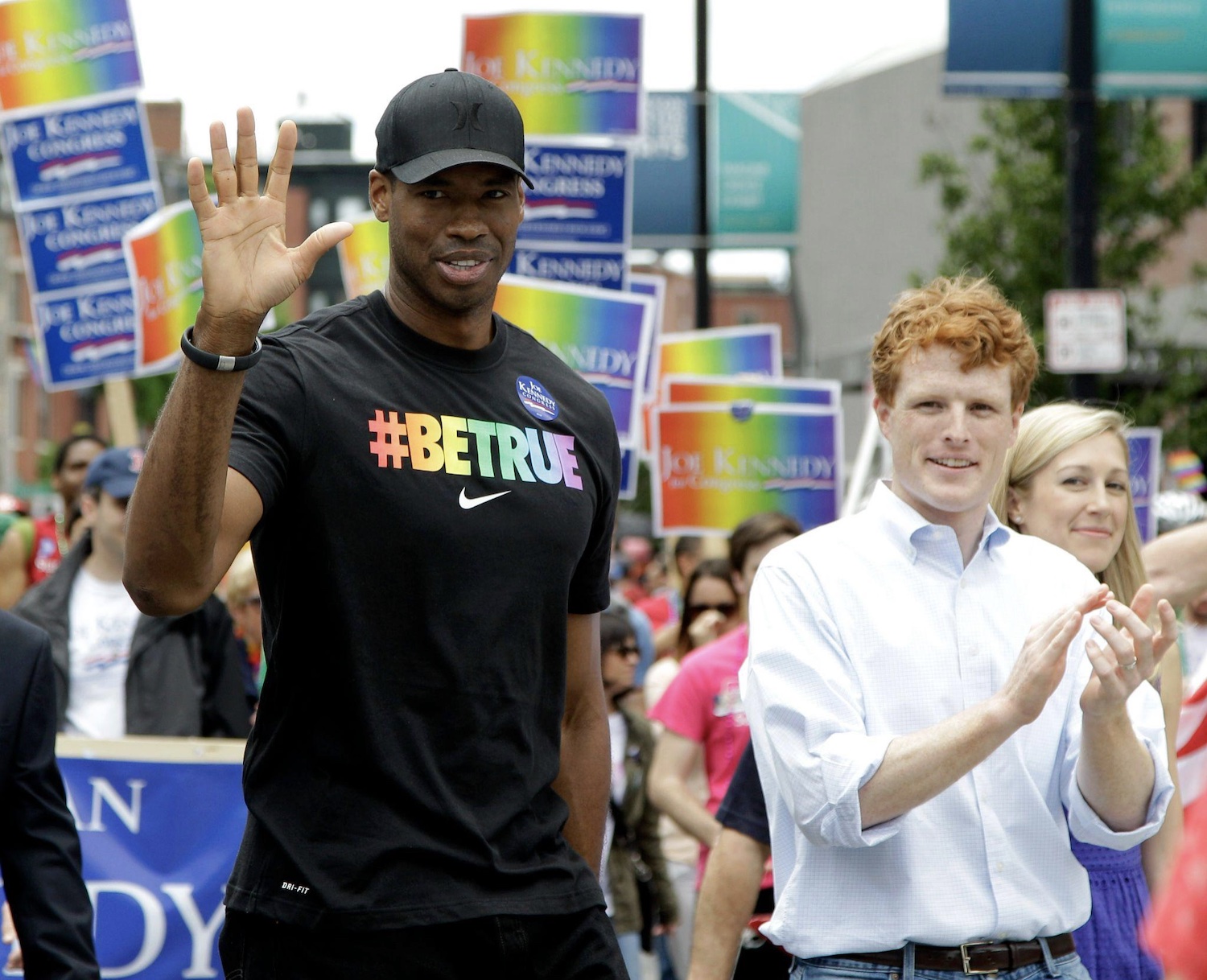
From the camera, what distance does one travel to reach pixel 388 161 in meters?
2.97

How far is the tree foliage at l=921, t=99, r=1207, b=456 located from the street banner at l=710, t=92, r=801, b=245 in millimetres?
3113

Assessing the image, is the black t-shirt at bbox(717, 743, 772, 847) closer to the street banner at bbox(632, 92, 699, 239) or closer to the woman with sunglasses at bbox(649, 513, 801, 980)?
the woman with sunglasses at bbox(649, 513, 801, 980)

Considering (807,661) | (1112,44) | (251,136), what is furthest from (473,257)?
(1112,44)

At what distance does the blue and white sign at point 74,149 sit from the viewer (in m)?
10.8

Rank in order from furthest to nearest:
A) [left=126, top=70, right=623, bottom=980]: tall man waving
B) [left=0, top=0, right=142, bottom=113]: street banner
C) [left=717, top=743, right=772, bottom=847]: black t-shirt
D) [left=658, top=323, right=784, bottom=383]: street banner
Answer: [left=658, top=323, right=784, bottom=383]: street banner, [left=0, top=0, right=142, bottom=113]: street banner, [left=717, top=743, right=772, bottom=847]: black t-shirt, [left=126, top=70, right=623, bottom=980]: tall man waving

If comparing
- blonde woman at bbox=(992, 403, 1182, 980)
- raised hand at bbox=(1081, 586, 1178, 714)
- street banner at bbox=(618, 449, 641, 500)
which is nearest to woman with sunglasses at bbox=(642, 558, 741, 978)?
street banner at bbox=(618, 449, 641, 500)

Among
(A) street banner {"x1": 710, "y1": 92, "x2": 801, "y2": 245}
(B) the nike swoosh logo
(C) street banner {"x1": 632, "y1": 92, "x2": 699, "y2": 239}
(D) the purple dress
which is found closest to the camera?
(B) the nike swoosh logo

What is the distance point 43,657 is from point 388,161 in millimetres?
1134

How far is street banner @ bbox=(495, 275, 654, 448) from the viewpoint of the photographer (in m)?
9.34

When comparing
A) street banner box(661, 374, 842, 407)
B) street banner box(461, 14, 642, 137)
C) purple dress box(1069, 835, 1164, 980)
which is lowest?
purple dress box(1069, 835, 1164, 980)

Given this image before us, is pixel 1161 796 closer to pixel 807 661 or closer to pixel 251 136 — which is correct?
pixel 807 661

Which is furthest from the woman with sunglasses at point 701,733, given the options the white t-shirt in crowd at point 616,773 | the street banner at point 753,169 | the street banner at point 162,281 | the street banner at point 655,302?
the street banner at point 753,169

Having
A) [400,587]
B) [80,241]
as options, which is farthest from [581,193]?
[400,587]

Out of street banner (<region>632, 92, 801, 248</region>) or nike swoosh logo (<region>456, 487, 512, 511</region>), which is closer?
nike swoosh logo (<region>456, 487, 512, 511</region>)
